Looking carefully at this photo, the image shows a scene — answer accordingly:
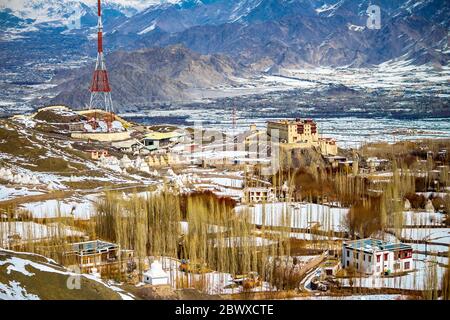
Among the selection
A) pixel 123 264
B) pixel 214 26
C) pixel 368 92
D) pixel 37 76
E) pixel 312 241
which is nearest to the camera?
pixel 123 264

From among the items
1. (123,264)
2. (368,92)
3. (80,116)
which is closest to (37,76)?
(368,92)

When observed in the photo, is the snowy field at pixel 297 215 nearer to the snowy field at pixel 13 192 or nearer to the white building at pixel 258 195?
the white building at pixel 258 195

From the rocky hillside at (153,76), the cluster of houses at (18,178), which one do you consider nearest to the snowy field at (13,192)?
the cluster of houses at (18,178)

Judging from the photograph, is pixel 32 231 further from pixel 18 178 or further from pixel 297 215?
pixel 18 178

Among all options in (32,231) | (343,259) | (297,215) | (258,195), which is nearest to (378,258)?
(343,259)
